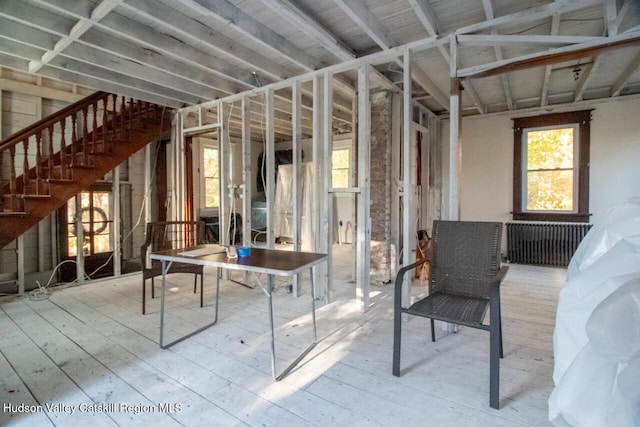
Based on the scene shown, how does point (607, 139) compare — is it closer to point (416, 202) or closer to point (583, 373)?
point (416, 202)

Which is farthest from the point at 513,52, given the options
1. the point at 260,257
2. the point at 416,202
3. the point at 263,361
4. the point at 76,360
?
the point at 76,360

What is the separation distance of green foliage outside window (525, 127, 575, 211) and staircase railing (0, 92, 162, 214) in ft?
19.9

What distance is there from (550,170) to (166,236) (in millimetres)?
5811

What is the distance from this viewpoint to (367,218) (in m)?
3.29

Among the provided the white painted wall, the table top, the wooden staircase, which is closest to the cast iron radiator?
the white painted wall

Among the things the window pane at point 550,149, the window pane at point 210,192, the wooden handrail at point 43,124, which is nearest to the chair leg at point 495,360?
the wooden handrail at point 43,124

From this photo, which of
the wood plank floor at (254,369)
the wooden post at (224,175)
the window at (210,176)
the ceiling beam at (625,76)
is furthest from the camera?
the window at (210,176)

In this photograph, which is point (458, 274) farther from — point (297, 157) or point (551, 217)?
point (551, 217)

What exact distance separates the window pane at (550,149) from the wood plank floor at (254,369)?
282 cm

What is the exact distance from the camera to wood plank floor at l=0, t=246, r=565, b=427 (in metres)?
1.67

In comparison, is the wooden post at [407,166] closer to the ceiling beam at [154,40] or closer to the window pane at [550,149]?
the ceiling beam at [154,40]

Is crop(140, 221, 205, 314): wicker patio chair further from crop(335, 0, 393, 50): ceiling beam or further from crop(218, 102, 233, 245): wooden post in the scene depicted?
crop(335, 0, 393, 50): ceiling beam

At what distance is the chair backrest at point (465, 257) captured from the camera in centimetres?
225

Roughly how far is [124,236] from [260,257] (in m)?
4.38
